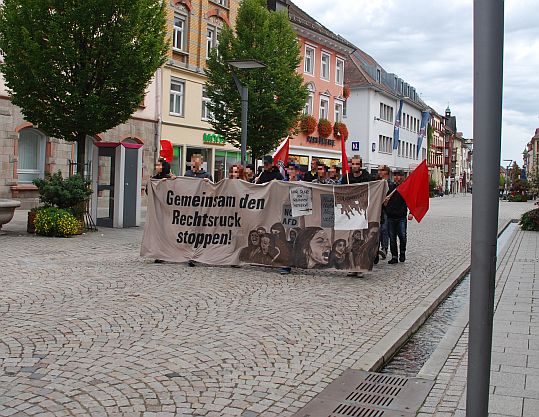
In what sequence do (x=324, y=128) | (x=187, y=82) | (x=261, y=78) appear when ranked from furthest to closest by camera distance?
(x=324, y=128)
(x=187, y=82)
(x=261, y=78)

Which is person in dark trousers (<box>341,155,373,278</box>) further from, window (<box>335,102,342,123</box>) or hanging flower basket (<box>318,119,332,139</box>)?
window (<box>335,102,342,123</box>)

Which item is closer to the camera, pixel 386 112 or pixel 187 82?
pixel 187 82

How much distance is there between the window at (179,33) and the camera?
31172 mm

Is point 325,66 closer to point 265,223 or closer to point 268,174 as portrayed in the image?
point 268,174

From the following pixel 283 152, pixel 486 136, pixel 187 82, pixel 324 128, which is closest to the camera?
pixel 486 136

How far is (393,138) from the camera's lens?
63.1m

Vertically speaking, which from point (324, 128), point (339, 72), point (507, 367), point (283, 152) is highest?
point (339, 72)

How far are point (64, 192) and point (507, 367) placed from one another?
12.3 m

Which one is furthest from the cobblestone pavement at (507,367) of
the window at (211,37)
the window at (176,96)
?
the window at (211,37)

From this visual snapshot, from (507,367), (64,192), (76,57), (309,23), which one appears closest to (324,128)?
(309,23)

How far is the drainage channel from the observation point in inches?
223

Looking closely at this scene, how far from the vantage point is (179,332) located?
239 inches

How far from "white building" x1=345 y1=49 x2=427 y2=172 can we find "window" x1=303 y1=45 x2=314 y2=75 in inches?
336

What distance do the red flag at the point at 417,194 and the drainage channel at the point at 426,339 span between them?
1640 millimetres
